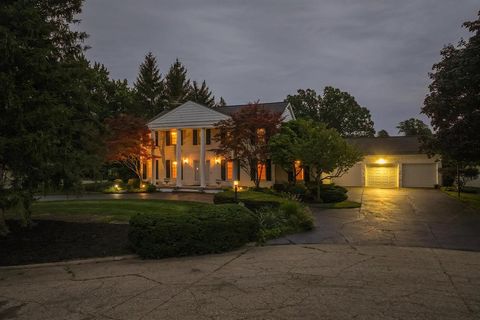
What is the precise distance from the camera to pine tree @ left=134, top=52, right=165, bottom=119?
61875mm

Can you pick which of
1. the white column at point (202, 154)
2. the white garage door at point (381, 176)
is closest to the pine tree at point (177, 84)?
the white column at point (202, 154)

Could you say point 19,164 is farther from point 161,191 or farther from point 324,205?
point 161,191

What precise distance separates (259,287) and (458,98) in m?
15.6

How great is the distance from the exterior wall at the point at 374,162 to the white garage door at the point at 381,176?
0.37 meters

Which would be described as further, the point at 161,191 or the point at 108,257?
the point at 161,191

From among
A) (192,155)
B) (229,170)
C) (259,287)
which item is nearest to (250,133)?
(229,170)

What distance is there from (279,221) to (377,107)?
2575 inches

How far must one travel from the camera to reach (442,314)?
16.0 feet

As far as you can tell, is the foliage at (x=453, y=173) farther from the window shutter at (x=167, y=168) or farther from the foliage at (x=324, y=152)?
the window shutter at (x=167, y=168)

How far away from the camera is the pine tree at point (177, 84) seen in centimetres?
6247

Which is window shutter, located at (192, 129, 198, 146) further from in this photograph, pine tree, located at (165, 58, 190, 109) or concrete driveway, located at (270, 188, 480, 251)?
pine tree, located at (165, 58, 190, 109)

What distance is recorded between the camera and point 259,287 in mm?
6250

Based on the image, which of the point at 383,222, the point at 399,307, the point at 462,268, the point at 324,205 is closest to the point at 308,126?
the point at 324,205

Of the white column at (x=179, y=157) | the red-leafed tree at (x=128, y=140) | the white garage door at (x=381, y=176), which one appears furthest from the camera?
the white garage door at (x=381, y=176)
